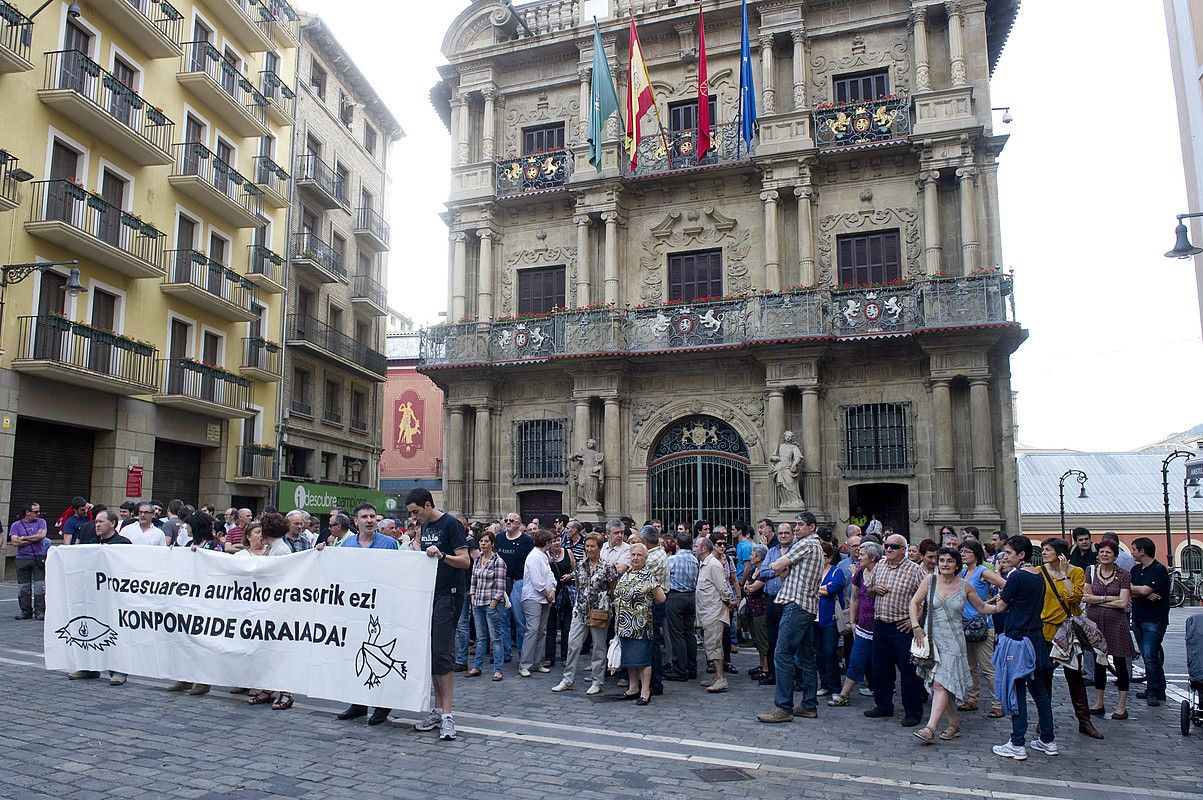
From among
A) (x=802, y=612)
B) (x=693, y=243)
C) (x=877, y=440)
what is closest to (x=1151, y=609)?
(x=802, y=612)

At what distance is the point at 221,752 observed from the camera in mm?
6910

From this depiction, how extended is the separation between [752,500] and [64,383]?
16.9 metres

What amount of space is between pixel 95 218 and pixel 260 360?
27.4ft

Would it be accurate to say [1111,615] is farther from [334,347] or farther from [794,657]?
[334,347]

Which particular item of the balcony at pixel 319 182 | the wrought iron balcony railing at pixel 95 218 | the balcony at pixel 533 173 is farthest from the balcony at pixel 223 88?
the balcony at pixel 533 173

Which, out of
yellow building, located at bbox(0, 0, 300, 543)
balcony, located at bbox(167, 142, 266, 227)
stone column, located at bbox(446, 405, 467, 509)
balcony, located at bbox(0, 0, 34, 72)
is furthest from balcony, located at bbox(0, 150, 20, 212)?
stone column, located at bbox(446, 405, 467, 509)

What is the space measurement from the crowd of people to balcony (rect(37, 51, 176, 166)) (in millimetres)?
12431

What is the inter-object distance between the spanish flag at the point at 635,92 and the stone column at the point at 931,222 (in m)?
7.27

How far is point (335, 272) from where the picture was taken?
33750 mm

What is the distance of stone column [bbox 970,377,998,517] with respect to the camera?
2038 cm

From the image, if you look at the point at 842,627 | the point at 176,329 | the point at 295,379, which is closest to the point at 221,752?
the point at 842,627

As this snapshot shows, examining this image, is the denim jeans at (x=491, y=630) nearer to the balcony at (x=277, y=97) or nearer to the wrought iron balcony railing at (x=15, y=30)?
the wrought iron balcony railing at (x=15, y=30)

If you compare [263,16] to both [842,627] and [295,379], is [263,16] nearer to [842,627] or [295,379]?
[295,379]

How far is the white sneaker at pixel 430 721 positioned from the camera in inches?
306
